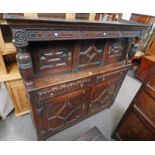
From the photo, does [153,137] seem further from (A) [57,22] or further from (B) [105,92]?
(A) [57,22]

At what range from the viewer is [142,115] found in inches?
45.8

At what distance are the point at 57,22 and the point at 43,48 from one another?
249 mm

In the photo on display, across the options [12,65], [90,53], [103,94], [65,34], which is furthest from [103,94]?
[12,65]

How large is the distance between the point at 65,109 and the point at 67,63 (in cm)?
52

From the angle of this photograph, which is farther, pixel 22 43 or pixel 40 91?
pixel 40 91

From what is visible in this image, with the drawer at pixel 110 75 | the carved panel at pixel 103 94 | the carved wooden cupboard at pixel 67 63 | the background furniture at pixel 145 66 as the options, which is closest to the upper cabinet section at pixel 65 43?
the carved wooden cupboard at pixel 67 63

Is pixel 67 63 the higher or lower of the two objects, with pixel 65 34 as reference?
lower

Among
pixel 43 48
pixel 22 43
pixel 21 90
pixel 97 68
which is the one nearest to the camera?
pixel 22 43

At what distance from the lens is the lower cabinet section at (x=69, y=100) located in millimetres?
1112

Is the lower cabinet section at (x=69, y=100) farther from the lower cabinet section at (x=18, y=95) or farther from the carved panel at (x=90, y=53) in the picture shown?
the lower cabinet section at (x=18, y=95)

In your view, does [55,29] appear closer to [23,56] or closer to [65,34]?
[65,34]

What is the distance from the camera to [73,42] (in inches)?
41.4

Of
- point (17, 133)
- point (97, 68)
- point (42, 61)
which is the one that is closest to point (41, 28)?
point (42, 61)

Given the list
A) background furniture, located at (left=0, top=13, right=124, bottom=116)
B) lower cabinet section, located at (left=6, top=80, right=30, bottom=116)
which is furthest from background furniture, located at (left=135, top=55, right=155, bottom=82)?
lower cabinet section, located at (left=6, top=80, right=30, bottom=116)
